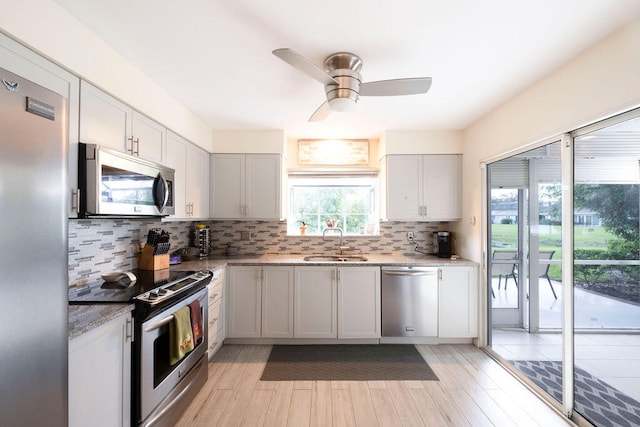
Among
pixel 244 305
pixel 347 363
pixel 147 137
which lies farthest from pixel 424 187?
pixel 147 137

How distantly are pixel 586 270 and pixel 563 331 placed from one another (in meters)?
0.48

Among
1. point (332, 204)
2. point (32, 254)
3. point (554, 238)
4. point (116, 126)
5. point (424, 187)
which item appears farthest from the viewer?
point (332, 204)

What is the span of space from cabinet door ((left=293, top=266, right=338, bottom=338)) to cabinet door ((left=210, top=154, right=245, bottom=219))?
113 cm

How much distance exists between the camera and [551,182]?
2240 millimetres

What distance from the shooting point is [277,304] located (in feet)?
10.4

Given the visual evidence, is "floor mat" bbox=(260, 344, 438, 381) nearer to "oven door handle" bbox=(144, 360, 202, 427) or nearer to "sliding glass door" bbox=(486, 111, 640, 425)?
"oven door handle" bbox=(144, 360, 202, 427)

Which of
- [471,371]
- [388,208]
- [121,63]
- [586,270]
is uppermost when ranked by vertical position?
[121,63]

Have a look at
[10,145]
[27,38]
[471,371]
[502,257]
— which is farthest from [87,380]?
[502,257]

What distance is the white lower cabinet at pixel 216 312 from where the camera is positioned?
2750mm

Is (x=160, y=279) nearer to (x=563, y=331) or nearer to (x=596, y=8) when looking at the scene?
(x=563, y=331)

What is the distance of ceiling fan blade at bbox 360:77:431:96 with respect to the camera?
6.08 feet

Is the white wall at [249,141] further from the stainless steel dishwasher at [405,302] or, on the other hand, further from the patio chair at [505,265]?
the patio chair at [505,265]

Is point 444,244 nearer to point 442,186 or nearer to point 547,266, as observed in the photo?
point 442,186

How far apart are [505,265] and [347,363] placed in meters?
1.86
